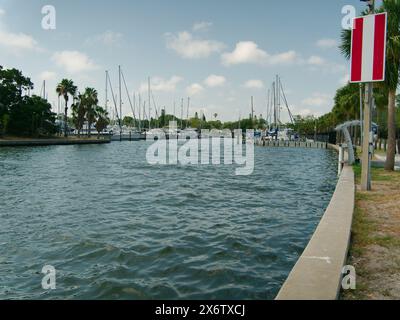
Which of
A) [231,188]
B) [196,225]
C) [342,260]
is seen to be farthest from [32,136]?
[342,260]

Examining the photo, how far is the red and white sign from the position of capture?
538 inches

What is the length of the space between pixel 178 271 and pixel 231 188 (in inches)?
481

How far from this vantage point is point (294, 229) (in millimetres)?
11102

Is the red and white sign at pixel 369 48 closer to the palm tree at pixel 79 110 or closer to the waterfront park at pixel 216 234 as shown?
the waterfront park at pixel 216 234

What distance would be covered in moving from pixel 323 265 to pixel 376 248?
2.11 meters

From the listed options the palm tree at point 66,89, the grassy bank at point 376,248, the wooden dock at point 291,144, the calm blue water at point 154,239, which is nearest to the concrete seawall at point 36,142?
the palm tree at point 66,89

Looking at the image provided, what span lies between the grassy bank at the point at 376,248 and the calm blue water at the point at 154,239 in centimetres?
142

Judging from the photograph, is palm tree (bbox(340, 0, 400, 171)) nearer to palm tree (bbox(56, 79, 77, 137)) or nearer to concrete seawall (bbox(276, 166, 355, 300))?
concrete seawall (bbox(276, 166, 355, 300))

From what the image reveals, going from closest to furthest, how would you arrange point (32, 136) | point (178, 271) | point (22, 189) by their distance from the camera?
point (178, 271)
point (22, 189)
point (32, 136)

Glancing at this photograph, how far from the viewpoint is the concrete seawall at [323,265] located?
479 centimetres

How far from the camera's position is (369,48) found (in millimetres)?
13859

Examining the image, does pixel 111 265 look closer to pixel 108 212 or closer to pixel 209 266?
pixel 209 266

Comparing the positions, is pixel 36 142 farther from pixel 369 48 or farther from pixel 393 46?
pixel 369 48

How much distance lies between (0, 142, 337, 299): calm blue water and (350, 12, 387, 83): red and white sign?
200 inches
